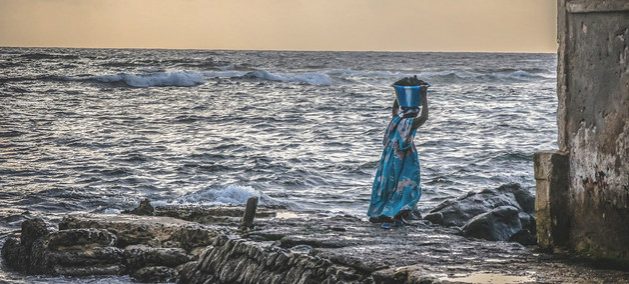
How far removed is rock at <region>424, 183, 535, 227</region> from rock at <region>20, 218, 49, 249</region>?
4010 mm

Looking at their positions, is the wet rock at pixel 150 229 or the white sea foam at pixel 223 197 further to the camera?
the white sea foam at pixel 223 197

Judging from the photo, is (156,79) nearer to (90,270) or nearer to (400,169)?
(90,270)

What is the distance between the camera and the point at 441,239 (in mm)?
9117

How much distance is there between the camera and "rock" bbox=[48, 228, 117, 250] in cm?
1020

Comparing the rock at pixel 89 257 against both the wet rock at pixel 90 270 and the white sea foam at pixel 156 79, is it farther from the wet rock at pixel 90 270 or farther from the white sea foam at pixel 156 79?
the white sea foam at pixel 156 79

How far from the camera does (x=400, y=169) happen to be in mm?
9938

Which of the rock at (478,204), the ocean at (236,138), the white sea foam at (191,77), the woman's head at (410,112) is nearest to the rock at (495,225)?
the rock at (478,204)

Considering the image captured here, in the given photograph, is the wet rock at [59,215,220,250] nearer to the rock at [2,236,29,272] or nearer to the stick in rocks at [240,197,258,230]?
the stick in rocks at [240,197,258,230]

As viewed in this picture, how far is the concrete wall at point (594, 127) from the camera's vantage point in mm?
7379

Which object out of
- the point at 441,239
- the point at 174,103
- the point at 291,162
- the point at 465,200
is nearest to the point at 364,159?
the point at 291,162

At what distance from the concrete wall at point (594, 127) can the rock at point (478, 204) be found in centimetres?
324

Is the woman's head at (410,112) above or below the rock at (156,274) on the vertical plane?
above

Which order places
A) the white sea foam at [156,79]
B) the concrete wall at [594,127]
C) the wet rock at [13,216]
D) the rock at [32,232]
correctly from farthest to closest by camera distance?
1. the white sea foam at [156,79]
2. the wet rock at [13,216]
3. the rock at [32,232]
4. the concrete wall at [594,127]

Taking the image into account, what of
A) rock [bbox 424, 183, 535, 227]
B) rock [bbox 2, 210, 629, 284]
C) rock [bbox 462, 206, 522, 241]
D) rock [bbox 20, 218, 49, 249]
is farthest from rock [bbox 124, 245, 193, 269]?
rock [bbox 424, 183, 535, 227]
